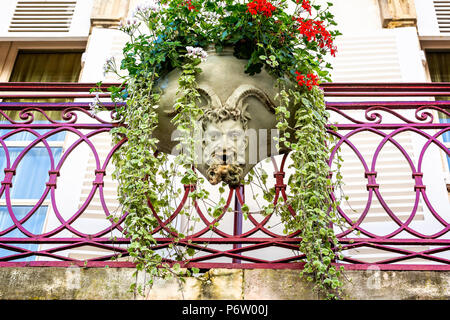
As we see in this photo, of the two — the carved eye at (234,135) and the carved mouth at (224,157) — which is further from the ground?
the carved eye at (234,135)

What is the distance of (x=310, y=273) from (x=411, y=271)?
21.3 inches

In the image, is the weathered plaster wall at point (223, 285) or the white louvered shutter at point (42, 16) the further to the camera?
the white louvered shutter at point (42, 16)

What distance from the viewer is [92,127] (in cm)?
379

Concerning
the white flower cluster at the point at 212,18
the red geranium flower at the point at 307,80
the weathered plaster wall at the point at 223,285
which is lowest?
the weathered plaster wall at the point at 223,285

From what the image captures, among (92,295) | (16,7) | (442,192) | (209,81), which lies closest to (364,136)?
(442,192)

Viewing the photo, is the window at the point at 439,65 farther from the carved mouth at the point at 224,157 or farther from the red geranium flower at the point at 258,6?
the carved mouth at the point at 224,157

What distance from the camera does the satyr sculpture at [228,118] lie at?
3.16m

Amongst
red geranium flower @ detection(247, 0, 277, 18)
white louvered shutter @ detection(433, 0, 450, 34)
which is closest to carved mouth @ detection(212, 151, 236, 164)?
red geranium flower @ detection(247, 0, 277, 18)

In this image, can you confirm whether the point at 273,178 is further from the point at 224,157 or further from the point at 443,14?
the point at 443,14

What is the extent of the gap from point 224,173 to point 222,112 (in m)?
0.40

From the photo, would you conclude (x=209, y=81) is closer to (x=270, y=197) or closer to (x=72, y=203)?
(x=270, y=197)

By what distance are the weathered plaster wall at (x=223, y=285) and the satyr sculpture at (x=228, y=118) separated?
542 millimetres

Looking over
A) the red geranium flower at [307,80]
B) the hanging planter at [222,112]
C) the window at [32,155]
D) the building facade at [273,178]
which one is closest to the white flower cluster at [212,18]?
the hanging planter at [222,112]

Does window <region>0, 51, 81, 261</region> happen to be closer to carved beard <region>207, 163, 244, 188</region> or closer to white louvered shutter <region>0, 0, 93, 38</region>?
white louvered shutter <region>0, 0, 93, 38</region>
